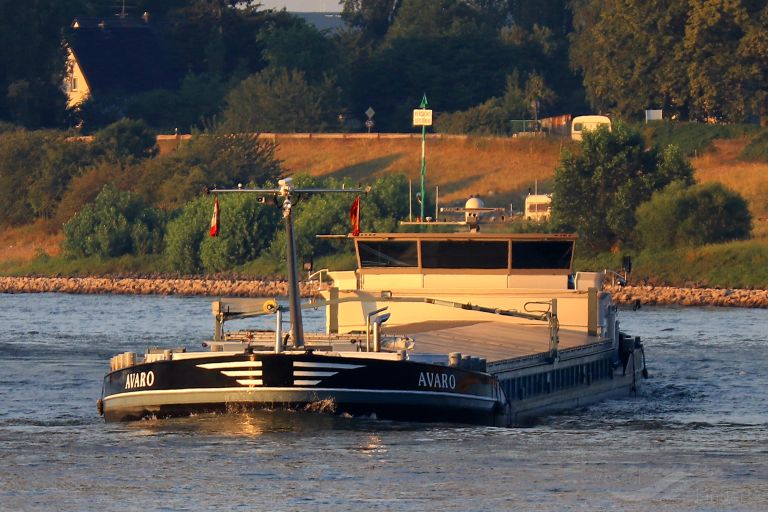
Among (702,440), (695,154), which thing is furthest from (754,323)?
(695,154)

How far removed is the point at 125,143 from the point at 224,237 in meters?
28.1

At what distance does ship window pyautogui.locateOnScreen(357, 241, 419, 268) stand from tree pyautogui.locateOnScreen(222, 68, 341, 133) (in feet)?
315

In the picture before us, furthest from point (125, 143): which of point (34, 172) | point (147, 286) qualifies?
point (147, 286)

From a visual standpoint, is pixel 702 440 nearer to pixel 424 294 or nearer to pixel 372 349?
pixel 372 349

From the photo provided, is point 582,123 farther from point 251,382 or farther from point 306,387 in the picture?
point 251,382

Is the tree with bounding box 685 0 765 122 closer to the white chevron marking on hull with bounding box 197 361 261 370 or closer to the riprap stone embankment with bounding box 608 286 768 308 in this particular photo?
the riprap stone embankment with bounding box 608 286 768 308

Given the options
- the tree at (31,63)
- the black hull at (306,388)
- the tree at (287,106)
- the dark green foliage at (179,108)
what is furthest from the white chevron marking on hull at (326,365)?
the dark green foliage at (179,108)

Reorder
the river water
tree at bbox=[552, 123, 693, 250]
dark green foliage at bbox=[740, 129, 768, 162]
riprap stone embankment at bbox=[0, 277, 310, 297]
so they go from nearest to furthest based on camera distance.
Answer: the river water, riprap stone embankment at bbox=[0, 277, 310, 297], tree at bbox=[552, 123, 693, 250], dark green foliage at bbox=[740, 129, 768, 162]

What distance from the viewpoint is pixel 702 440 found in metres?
34.0

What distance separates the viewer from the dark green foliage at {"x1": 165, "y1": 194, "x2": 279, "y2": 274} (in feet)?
328

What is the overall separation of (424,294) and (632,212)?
53.6m

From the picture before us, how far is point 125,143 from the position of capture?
126625 millimetres

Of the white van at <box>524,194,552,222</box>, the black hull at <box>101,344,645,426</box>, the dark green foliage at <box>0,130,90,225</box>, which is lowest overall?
the black hull at <box>101,344,645,426</box>

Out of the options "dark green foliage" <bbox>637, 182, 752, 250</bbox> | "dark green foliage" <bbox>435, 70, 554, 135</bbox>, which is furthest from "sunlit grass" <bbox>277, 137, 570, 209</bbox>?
"dark green foliage" <bbox>637, 182, 752, 250</bbox>
